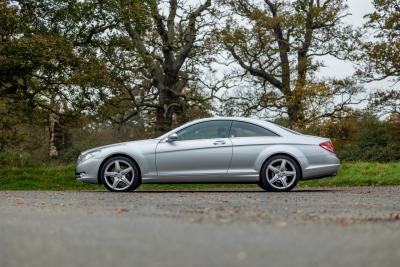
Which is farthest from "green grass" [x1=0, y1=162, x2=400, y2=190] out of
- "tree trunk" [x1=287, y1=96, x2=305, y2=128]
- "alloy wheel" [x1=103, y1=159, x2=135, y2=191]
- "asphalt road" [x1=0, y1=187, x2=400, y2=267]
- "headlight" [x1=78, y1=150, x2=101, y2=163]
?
"tree trunk" [x1=287, y1=96, x2=305, y2=128]

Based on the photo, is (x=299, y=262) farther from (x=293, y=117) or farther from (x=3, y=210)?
(x=293, y=117)

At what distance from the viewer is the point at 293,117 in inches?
1267

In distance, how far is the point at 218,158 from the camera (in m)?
12.9

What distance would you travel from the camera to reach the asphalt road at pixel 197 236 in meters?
4.21

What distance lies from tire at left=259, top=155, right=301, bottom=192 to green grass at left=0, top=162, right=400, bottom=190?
167 inches

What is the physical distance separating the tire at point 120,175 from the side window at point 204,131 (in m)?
1.10

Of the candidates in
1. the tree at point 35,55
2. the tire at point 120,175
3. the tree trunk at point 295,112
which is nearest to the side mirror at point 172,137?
the tire at point 120,175

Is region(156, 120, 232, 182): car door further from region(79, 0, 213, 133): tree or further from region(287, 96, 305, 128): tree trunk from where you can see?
region(287, 96, 305, 128): tree trunk

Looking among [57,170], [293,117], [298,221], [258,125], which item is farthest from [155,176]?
[293,117]

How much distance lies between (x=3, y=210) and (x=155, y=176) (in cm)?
506

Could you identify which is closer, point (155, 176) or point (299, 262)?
point (299, 262)

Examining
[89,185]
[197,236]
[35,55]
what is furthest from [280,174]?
[35,55]

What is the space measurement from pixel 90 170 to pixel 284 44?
23.7m

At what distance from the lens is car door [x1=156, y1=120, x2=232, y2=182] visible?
1296cm
